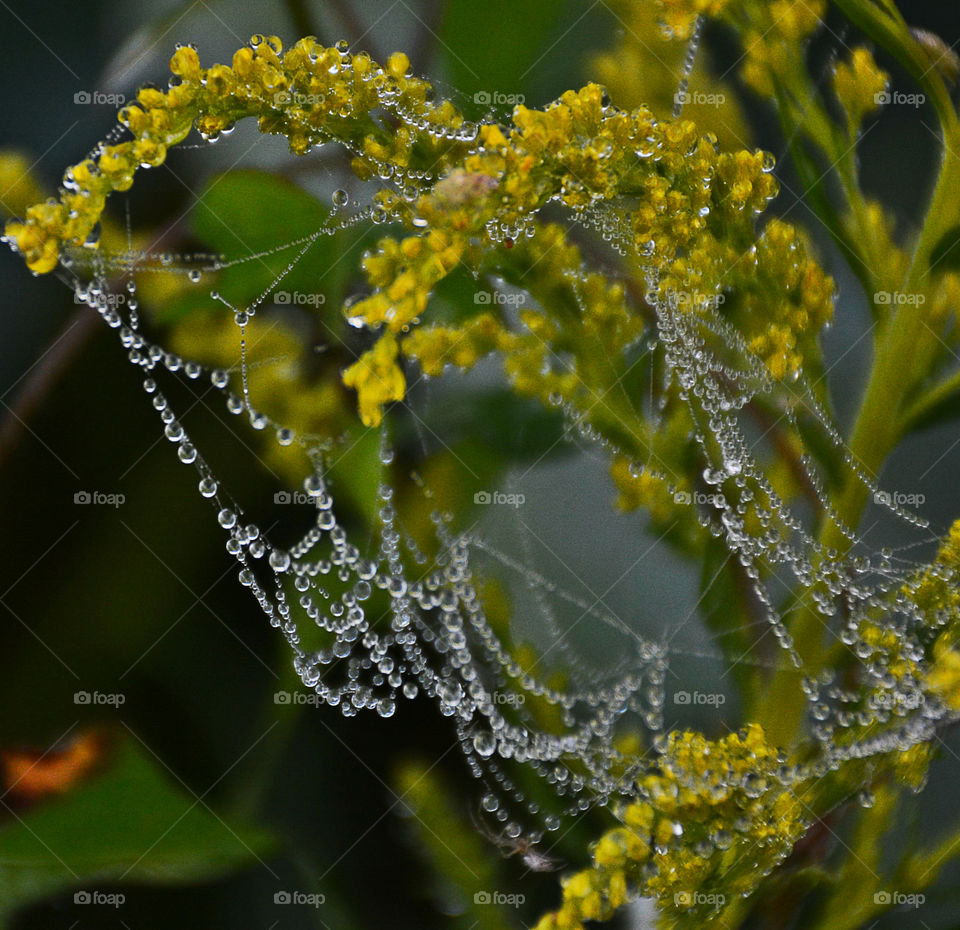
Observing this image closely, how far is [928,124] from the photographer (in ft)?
1.33

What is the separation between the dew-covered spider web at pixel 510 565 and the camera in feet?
1.25

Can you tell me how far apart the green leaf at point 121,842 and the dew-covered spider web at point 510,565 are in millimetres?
100

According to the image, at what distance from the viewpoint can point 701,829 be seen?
310 millimetres

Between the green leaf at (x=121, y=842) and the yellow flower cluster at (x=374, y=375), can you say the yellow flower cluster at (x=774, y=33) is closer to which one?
the yellow flower cluster at (x=374, y=375)

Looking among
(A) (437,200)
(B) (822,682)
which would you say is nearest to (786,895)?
(B) (822,682)

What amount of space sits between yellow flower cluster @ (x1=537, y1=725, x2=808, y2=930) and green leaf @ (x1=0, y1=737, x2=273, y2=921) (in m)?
0.21

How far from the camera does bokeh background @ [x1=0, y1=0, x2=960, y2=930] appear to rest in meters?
0.42

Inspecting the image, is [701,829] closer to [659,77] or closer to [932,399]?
[932,399]

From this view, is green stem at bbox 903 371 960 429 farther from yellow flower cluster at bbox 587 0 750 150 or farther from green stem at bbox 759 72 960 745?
yellow flower cluster at bbox 587 0 750 150

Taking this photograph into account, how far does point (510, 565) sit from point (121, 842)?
0.25 meters

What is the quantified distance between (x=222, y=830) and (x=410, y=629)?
155mm

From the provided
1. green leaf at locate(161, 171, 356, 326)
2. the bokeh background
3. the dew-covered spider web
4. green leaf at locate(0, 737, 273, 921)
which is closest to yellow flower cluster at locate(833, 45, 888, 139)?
the bokeh background

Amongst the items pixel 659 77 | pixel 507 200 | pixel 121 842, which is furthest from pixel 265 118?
pixel 121 842

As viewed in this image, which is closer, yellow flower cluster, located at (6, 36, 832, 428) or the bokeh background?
yellow flower cluster, located at (6, 36, 832, 428)
